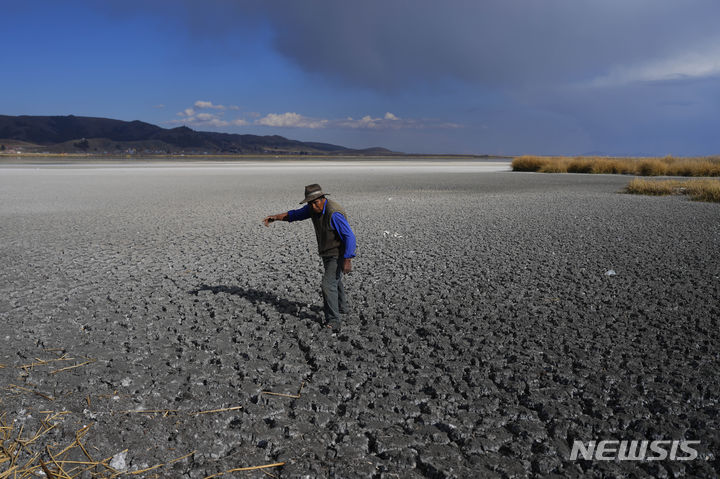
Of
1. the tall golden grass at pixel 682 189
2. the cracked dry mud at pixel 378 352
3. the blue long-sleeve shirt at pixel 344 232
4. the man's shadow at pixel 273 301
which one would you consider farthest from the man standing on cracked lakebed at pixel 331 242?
the tall golden grass at pixel 682 189

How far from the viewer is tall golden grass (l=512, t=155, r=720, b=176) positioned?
26594 mm

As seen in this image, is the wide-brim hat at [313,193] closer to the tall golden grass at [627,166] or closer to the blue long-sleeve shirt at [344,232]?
the blue long-sleeve shirt at [344,232]

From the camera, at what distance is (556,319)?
4523 mm

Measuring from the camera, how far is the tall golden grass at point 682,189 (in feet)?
44.7

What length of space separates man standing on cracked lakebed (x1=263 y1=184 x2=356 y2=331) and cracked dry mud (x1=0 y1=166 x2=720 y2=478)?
0.30 metres

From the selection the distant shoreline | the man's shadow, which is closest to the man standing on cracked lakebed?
the man's shadow

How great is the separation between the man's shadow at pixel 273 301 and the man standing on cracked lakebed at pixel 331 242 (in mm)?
414

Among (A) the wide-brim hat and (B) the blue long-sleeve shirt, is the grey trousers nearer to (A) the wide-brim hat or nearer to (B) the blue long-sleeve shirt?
(B) the blue long-sleeve shirt

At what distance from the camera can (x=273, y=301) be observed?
5.19 meters

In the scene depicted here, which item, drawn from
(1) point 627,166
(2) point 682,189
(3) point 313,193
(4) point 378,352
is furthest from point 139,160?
(4) point 378,352

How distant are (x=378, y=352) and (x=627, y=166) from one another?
105 feet

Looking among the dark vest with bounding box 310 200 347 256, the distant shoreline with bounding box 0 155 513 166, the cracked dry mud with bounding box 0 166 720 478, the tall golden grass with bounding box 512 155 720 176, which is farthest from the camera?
the distant shoreline with bounding box 0 155 513 166

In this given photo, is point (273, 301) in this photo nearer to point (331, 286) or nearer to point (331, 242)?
point (331, 286)

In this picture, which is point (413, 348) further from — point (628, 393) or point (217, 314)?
point (217, 314)
